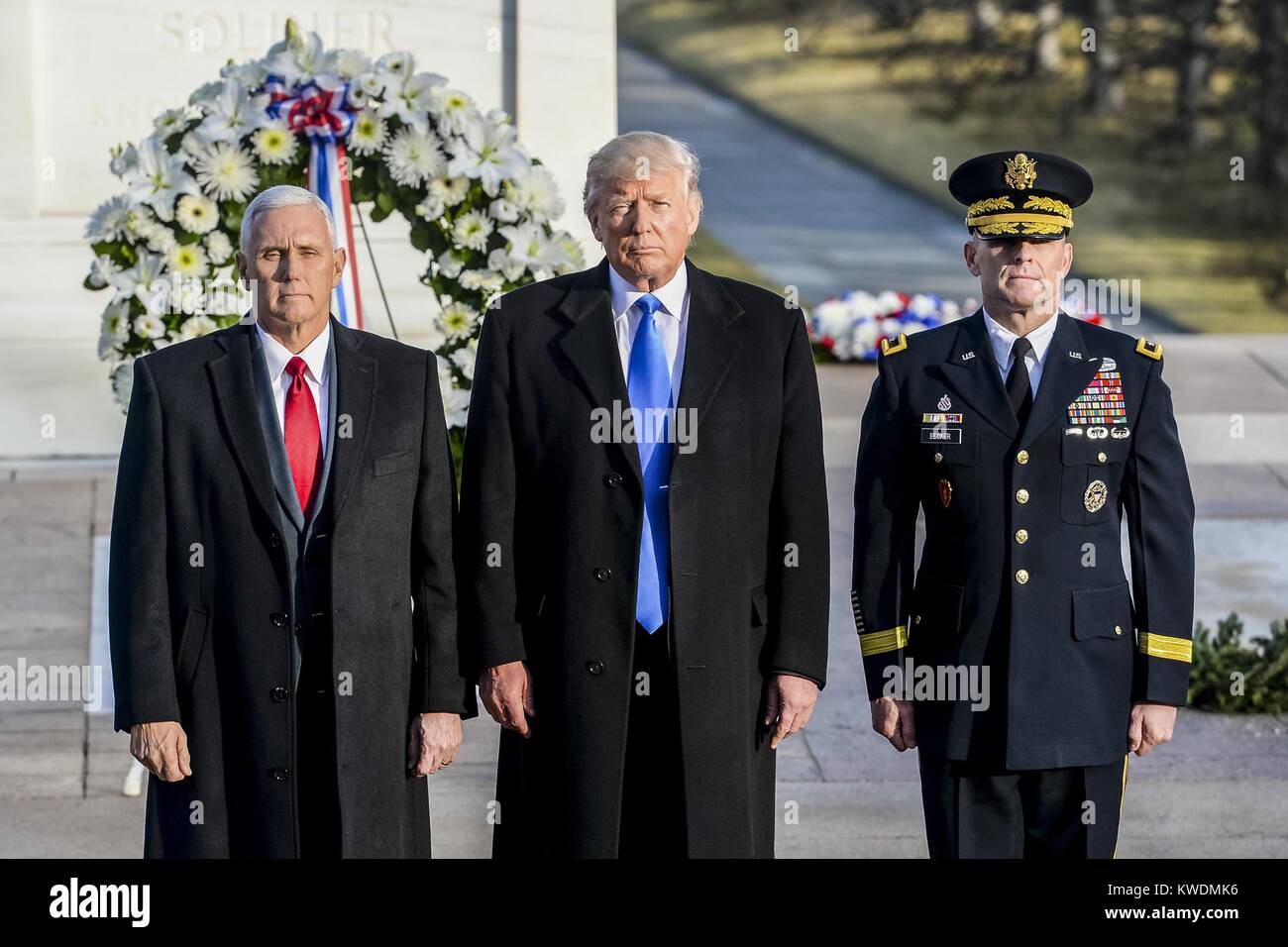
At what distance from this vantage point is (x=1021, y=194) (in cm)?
376

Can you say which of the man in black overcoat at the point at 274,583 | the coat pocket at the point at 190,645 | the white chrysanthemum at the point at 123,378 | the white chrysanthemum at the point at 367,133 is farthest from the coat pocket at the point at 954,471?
the white chrysanthemum at the point at 123,378

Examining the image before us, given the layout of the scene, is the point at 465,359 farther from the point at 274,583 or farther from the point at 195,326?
the point at 274,583

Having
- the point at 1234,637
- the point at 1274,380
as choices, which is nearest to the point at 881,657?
the point at 1234,637

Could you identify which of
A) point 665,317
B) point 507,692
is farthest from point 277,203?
point 507,692

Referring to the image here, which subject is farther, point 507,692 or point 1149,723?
point 1149,723

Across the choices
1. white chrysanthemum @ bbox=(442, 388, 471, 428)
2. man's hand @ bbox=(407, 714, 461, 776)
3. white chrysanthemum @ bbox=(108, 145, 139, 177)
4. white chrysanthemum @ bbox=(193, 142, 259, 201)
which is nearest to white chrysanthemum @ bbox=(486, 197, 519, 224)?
white chrysanthemum @ bbox=(442, 388, 471, 428)

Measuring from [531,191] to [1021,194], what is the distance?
7.26 feet

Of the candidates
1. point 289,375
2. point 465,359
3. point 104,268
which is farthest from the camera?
point 465,359

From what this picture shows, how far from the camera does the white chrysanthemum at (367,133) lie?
5582mm

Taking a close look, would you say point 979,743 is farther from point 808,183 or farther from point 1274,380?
point 808,183

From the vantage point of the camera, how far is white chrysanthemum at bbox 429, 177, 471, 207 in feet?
18.4

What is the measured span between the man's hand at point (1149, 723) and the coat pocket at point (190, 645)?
186cm

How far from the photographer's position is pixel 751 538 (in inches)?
144
